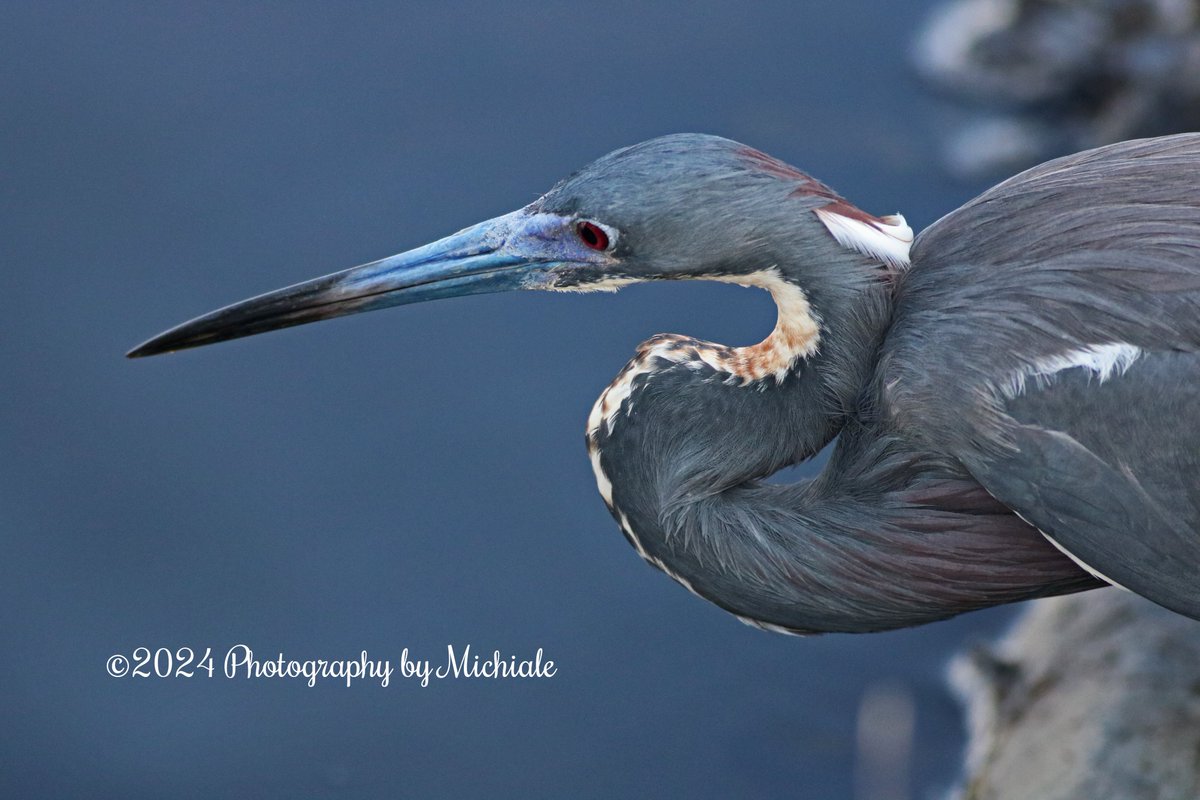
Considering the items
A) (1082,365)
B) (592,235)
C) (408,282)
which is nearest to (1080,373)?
(1082,365)

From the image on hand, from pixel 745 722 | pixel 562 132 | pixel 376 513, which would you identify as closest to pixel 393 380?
pixel 376 513

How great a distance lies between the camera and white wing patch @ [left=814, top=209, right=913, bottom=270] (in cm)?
272

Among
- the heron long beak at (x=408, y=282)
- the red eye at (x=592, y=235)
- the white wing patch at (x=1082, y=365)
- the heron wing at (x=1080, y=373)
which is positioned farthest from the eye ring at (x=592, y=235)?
the white wing patch at (x=1082, y=365)

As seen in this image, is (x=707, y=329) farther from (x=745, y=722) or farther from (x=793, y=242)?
(x=793, y=242)

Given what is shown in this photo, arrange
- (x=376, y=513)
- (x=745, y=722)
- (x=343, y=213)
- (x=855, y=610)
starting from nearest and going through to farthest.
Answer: (x=855, y=610) < (x=745, y=722) < (x=376, y=513) < (x=343, y=213)

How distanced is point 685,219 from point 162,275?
288 centimetres

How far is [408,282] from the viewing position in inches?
120

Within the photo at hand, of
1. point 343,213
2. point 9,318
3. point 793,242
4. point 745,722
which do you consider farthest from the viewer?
point 343,213

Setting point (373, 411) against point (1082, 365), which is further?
point (373, 411)

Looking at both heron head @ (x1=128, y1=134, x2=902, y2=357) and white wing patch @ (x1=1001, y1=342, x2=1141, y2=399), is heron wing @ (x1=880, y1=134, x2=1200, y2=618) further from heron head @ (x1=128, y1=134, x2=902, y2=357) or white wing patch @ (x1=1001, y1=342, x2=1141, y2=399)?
heron head @ (x1=128, y1=134, x2=902, y2=357)

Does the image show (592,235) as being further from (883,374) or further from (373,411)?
(373,411)

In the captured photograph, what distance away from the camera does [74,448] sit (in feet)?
15.3

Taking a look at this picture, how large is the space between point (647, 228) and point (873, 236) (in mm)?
426

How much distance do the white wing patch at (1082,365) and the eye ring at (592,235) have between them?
0.80 meters
